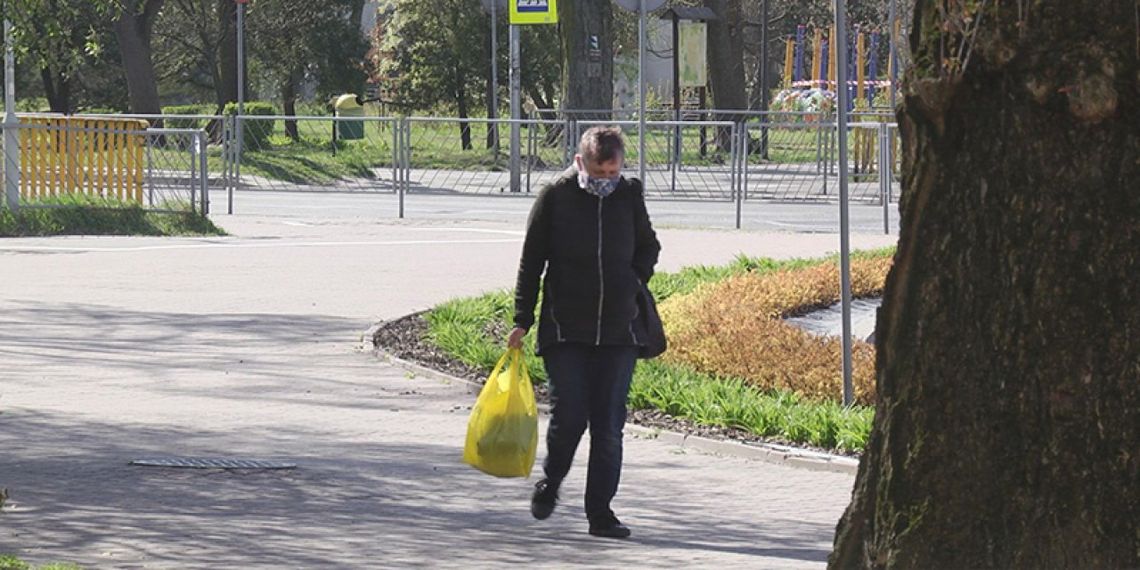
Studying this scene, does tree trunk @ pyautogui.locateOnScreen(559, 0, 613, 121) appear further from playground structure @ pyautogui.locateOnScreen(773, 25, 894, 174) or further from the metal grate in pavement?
the metal grate in pavement

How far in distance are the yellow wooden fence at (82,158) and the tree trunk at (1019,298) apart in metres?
20.5

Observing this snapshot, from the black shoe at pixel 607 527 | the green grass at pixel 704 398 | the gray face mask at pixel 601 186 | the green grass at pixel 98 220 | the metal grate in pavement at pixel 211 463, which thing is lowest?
the black shoe at pixel 607 527

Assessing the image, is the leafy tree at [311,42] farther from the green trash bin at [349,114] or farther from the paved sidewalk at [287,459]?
the paved sidewalk at [287,459]

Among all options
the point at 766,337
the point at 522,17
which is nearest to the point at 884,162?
the point at 522,17

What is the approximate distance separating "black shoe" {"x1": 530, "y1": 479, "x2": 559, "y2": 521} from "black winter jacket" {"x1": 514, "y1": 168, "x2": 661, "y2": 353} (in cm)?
53

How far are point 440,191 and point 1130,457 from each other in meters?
28.5

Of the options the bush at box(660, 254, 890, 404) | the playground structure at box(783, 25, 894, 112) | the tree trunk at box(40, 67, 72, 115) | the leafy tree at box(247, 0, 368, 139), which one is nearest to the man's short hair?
the bush at box(660, 254, 890, 404)

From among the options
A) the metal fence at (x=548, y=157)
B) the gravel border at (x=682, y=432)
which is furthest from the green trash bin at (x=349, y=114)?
the gravel border at (x=682, y=432)

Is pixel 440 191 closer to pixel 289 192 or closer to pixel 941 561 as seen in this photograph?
pixel 289 192

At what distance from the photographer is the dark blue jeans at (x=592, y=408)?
26.0ft

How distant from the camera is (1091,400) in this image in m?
5.00

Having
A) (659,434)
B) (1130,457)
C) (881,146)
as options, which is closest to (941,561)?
(1130,457)

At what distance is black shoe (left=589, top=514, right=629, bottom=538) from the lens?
7.84 m

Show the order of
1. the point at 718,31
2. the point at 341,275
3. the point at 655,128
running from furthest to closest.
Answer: the point at 718,31
the point at 655,128
the point at 341,275
